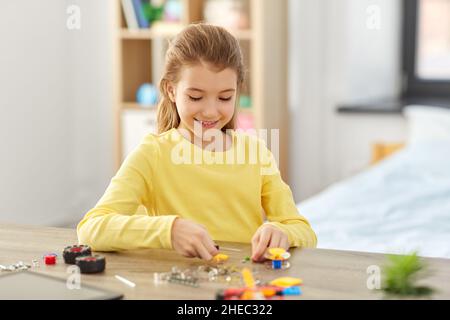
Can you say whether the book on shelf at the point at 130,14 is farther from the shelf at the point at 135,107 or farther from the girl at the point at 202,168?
the girl at the point at 202,168

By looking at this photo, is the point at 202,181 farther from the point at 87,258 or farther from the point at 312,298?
the point at 312,298

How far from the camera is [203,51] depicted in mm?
1394

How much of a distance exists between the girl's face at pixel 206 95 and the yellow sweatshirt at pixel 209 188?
71mm

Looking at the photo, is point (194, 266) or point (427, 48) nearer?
point (194, 266)

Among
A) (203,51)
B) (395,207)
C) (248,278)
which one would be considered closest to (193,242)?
(248,278)

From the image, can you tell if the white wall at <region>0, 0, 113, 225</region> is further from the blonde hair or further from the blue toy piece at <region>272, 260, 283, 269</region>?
the blue toy piece at <region>272, 260, 283, 269</region>

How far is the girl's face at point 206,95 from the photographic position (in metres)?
1.38

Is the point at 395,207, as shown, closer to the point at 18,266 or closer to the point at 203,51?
the point at 203,51

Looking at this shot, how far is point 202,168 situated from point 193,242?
0.26 meters

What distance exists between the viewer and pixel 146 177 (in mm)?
1438

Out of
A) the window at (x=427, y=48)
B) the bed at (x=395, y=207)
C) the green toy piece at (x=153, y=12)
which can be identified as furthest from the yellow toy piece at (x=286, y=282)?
the window at (x=427, y=48)

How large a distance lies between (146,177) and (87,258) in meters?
0.29

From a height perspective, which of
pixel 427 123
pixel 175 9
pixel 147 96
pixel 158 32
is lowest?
pixel 427 123
